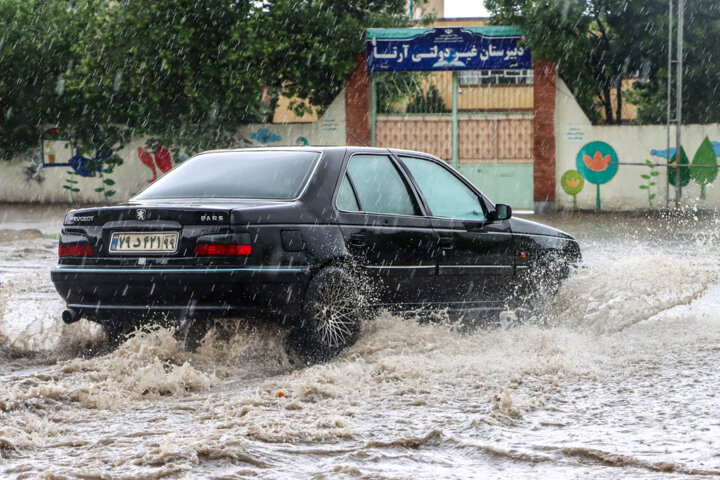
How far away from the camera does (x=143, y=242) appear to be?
21.3ft

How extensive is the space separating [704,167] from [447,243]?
1861 centimetres

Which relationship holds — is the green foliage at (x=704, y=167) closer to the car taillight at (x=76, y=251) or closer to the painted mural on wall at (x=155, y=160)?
the painted mural on wall at (x=155, y=160)

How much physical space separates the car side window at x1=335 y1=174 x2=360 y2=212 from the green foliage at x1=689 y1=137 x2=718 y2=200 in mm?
19138

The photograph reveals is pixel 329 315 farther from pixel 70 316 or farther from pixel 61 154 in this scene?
pixel 61 154

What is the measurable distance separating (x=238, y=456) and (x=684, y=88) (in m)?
22.7

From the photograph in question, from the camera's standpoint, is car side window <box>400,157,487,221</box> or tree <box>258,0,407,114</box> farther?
tree <box>258,0,407,114</box>

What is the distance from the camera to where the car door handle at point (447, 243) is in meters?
7.63

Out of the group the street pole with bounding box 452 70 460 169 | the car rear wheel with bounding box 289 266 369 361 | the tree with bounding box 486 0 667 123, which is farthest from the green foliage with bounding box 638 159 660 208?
the car rear wheel with bounding box 289 266 369 361

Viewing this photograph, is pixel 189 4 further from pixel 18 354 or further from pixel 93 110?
pixel 18 354

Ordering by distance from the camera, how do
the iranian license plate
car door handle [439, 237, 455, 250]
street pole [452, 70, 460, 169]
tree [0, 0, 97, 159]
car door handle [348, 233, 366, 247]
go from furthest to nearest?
tree [0, 0, 97, 159]
street pole [452, 70, 460, 169]
car door handle [439, 237, 455, 250]
car door handle [348, 233, 366, 247]
the iranian license plate

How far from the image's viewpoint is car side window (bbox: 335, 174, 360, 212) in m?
6.97

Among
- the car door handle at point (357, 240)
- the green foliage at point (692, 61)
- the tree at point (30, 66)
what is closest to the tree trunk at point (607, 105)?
the green foliage at point (692, 61)

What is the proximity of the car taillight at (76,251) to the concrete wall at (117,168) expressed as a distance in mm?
18784

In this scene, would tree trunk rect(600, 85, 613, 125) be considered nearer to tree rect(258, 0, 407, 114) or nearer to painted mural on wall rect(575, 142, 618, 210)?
painted mural on wall rect(575, 142, 618, 210)
